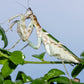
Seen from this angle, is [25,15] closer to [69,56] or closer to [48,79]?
[69,56]

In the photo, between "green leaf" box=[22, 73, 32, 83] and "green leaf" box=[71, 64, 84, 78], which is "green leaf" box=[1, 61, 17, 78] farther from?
"green leaf" box=[71, 64, 84, 78]

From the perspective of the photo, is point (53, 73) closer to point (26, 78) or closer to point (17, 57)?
point (26, 78)

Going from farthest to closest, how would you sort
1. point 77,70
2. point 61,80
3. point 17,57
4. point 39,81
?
point 77,70 → point 17,57 → point 61,80 → point 39,81

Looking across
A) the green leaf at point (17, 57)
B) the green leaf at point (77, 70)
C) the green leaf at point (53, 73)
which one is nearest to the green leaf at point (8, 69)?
the green leaf at point (17, 57)

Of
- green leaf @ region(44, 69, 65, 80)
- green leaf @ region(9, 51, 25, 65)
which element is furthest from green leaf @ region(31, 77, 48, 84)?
green leaf @ region(9, 51, 25, 65)

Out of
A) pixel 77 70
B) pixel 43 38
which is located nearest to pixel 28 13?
pixel 43 38

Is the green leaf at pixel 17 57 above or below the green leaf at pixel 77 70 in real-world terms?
above

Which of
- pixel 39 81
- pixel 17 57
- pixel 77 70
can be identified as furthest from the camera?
pixel 77 70

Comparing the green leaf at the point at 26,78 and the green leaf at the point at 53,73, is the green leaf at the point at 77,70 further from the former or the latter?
the green leaf at the point at 26,78

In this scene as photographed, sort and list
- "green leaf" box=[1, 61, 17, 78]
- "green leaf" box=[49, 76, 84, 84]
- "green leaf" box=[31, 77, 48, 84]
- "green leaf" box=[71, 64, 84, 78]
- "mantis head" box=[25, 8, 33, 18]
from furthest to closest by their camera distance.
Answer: "mantis head" box=[25, 8, 33, 18] → "green leaf" box=[71, 64, 84, 78] → "green leaf" box=[1, 61, 17, 78] → "green leaf" box=[49, 76, 84, 84] → "green leaf" box=[31, 77, 48, 84]
